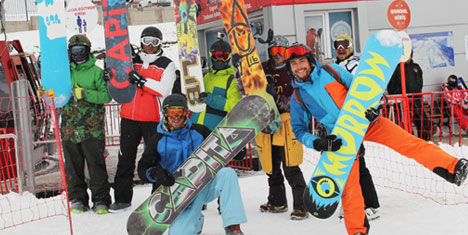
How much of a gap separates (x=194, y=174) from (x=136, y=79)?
1442 mm

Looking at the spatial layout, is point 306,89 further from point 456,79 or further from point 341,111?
point 456,79

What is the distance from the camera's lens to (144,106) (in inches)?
191

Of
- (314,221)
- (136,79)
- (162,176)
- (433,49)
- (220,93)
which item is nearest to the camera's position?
(162,176)

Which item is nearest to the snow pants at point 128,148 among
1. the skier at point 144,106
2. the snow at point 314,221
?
the skier at point 144,106

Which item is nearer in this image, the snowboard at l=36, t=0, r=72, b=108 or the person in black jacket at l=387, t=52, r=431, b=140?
the snowboard at l=36, t=0, r=72, b=108

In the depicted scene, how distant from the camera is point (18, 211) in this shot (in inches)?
203

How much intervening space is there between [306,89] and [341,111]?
0.31 meters

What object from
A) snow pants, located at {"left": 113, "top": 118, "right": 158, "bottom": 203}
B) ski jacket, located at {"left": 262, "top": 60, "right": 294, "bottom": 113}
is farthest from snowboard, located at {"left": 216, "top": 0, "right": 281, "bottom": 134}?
snow pants, located at {"left": 113, "top": 118, "right": 158, "bottom": 203}

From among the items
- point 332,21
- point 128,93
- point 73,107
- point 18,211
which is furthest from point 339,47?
point 332,21

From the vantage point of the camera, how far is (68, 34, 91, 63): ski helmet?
15.9ft

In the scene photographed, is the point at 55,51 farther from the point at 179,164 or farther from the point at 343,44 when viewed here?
the point at 343,44

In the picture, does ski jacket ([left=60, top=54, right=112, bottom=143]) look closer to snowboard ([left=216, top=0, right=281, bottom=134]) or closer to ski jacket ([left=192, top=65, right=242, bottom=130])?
ski jacket ([left=192, top=65, right=242, bottom=130])

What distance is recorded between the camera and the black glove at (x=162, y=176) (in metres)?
3.57

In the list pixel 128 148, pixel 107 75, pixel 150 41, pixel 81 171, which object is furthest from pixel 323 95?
pixel 81 171
